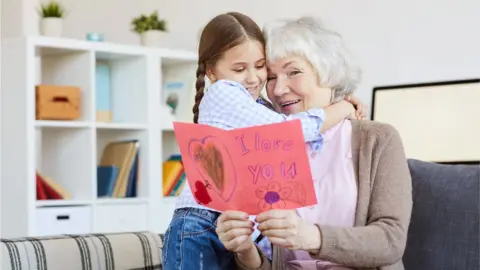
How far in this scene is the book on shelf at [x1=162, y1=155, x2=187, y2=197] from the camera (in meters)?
4.60

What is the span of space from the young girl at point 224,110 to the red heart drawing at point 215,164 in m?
0.19

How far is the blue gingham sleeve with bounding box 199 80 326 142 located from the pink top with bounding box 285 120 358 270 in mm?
41

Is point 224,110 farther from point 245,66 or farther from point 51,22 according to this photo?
point 51,22

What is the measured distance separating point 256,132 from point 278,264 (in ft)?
1.24

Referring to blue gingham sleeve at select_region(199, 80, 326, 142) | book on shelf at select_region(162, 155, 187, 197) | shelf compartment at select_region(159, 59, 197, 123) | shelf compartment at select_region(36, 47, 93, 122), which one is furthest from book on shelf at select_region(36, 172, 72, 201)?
blue gingham sleeve at select_region(199, 80, 326, 142)

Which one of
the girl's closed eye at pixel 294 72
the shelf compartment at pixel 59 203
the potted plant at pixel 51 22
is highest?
the potted plant at pixel 51 22

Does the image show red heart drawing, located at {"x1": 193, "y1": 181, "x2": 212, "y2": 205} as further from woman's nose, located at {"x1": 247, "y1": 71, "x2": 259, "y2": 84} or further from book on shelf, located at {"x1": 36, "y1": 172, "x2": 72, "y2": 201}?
book on shelf, located at {"x1": 36, "y1": 172, "x2": 72, "y2": 201}

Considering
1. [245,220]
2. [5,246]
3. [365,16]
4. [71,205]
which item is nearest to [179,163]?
[71,205]

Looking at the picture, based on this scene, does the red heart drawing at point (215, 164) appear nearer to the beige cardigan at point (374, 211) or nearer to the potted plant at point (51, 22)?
the beige cardigan at point (374, 211)

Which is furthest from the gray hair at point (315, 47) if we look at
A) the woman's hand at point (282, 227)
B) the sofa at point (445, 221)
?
the woman's hand at point (282, 227)

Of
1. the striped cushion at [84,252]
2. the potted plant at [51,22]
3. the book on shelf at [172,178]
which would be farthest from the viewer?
the book on shelf at [172,178]

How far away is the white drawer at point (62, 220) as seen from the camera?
13.3 feet

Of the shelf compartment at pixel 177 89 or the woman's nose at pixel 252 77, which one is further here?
the shelf compartment at pixel 177 89

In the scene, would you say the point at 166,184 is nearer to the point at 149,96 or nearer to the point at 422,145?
the point at 149,96
